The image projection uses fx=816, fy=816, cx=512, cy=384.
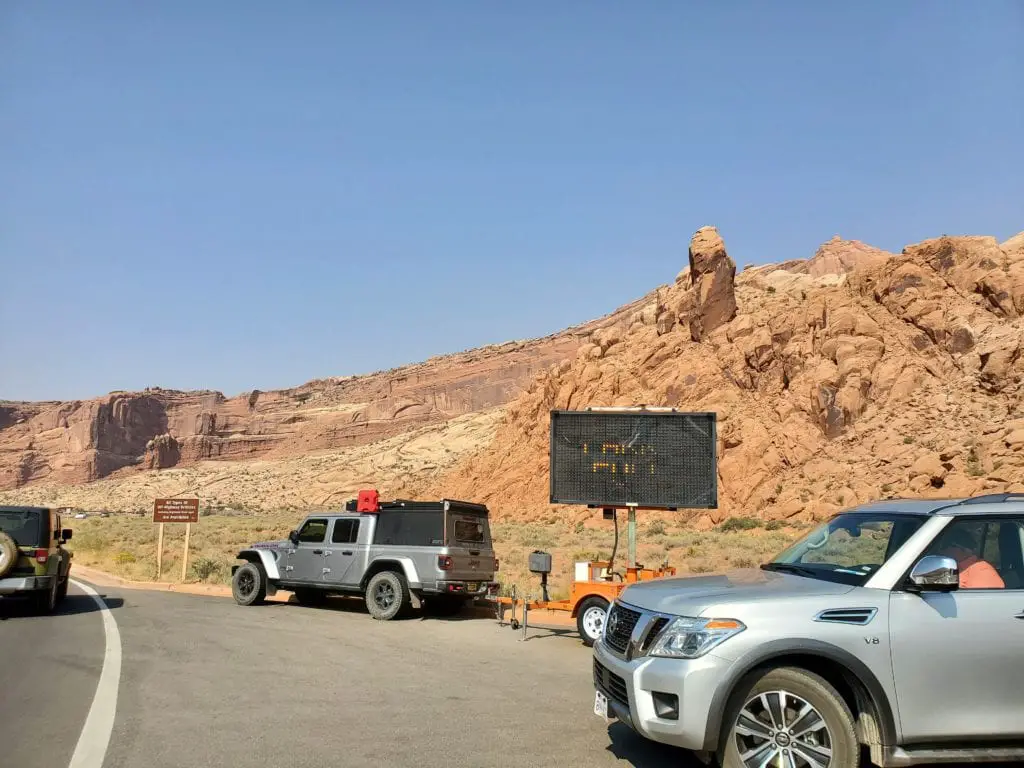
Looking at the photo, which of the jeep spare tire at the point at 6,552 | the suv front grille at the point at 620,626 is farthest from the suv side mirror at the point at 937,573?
the jeep spare tire at the point at 6,552

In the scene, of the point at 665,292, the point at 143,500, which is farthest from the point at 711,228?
the point at 143,500

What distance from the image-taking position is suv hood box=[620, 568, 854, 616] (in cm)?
529

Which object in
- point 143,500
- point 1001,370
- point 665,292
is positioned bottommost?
point 143,500

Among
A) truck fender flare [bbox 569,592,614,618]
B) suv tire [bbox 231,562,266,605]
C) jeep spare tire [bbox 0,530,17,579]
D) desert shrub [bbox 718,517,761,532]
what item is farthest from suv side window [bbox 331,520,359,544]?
desert shrub [bbox 718,517,761,532]

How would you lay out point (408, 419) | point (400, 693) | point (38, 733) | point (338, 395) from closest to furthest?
point (38, 733) < point (400, 693) < point (408, 419) < point (338, 395)

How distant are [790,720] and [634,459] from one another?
8.58 meters

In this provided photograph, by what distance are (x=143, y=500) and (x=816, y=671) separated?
352ft

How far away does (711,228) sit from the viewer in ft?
167

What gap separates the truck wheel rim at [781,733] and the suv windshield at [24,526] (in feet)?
42.8

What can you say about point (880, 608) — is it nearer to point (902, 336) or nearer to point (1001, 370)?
point (1001, 370)

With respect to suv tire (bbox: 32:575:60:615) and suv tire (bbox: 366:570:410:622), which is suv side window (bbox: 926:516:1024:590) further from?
suv tire (bbox: 32:575:60:615)

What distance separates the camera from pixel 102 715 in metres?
7.31

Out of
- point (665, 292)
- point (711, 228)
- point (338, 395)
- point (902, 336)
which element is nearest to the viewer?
point (902, 336)

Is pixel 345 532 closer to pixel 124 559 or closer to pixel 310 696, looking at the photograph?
pixel 310 696
